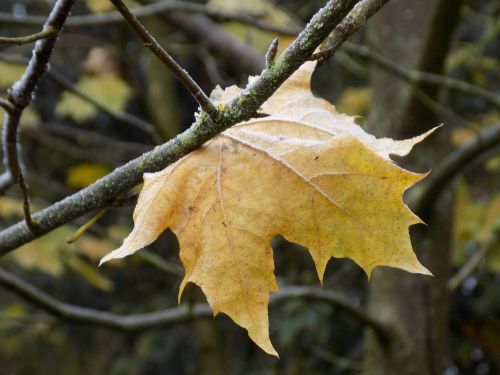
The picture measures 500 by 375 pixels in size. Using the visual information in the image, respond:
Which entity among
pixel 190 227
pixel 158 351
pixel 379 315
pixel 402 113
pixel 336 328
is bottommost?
pixel 158 351

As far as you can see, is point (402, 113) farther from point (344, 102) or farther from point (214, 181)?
point (344, 102)

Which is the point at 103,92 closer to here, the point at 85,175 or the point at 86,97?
the point at 85,175

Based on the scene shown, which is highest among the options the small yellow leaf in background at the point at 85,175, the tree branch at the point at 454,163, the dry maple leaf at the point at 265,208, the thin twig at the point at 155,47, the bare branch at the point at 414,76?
the thin twig at the point at 155,47

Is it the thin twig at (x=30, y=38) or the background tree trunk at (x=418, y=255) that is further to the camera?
the background tree trunk at (x=418, y=255)

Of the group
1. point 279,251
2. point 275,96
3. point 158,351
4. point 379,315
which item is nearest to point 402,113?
point 379,315

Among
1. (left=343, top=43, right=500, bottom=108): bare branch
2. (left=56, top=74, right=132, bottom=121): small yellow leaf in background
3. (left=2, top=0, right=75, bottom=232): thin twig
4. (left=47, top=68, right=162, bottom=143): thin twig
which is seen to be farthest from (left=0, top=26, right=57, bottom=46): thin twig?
(left=56, top=74, right=132, bottom=121): small yellow leaf in background

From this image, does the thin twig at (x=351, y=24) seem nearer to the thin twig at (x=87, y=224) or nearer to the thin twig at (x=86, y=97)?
the thin twig at (x=87, y=224)

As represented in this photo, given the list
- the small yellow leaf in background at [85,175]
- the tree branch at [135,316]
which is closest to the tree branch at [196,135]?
the tree branch at [135,316]

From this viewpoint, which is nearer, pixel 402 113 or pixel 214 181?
pixel 214 181
